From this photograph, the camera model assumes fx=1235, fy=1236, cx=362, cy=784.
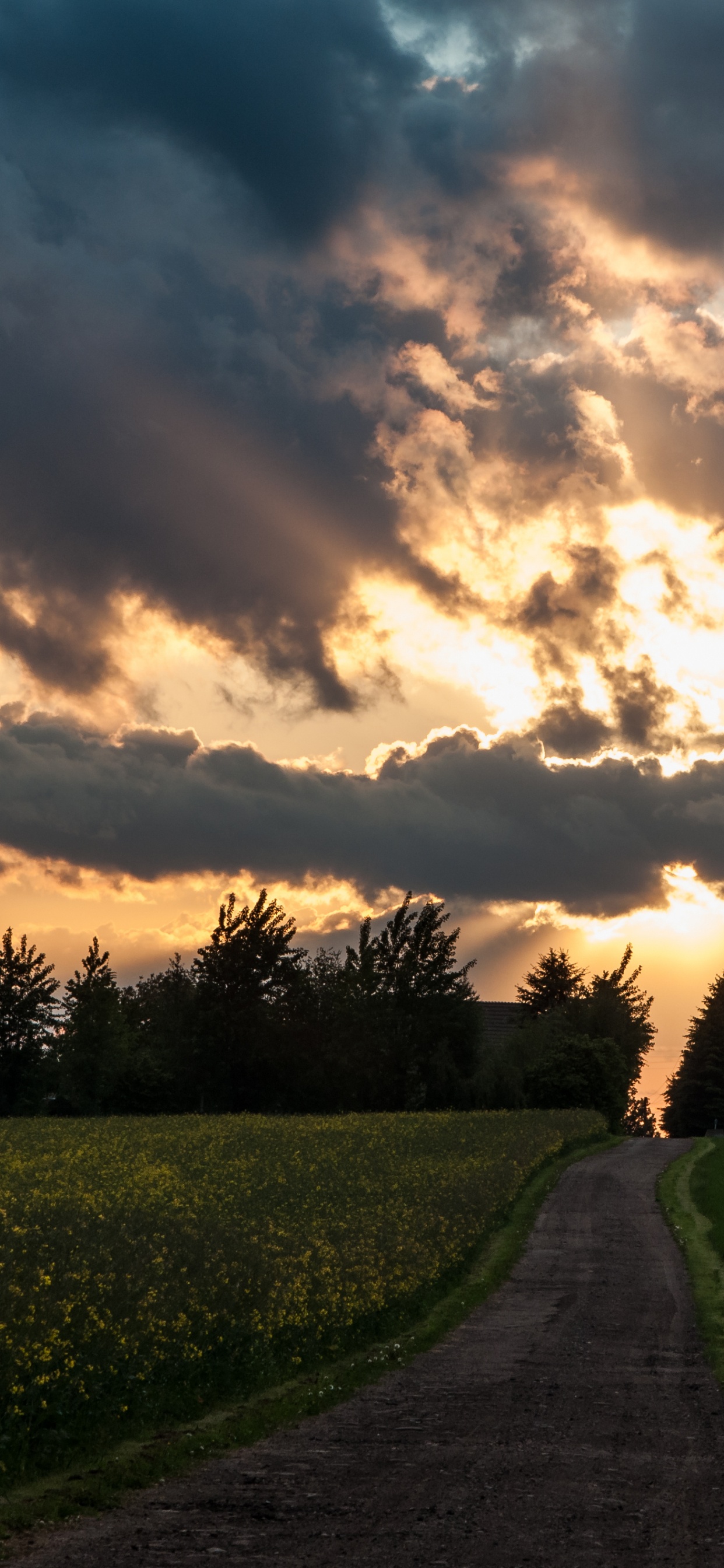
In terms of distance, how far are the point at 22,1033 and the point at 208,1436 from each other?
77.7m

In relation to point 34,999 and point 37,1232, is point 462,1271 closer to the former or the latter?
point 37,1232

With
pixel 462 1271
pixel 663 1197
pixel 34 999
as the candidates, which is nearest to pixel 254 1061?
pixel 34 999

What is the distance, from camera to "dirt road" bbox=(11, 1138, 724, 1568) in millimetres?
9641

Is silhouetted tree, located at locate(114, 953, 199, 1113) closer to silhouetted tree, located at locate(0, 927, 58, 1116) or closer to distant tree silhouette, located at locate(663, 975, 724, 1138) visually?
silhouetted tree, located at locate(0, 927, 58, 1116)

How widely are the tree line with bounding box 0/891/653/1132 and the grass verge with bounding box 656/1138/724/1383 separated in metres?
35.7

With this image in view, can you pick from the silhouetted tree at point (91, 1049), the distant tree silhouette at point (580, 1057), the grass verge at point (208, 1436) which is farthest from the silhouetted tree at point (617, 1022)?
the grass verge at point (208, 1436)

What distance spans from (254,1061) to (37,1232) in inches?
2655

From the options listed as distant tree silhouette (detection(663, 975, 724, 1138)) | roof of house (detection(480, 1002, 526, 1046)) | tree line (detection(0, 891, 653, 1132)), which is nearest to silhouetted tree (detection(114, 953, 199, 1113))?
tree line (detection(0, 891, 653, 1132))

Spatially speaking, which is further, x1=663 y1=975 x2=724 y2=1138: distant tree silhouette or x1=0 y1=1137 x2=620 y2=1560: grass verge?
x1=663 y1=975 x2=724 y2=1138: distant tree silhouette

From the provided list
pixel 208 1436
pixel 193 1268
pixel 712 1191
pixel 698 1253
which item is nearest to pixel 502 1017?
pixel 712 1191

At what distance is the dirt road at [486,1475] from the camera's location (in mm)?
9641

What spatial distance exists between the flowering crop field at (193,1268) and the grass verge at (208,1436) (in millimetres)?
277

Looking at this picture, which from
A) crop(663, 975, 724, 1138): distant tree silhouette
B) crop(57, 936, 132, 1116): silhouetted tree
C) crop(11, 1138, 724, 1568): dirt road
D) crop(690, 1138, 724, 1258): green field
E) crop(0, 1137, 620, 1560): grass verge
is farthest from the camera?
crop(663, 975, 724, 1138): distant tree silhouette

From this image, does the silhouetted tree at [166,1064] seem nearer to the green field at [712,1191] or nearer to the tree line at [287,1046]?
the tree line at [287,1046]
